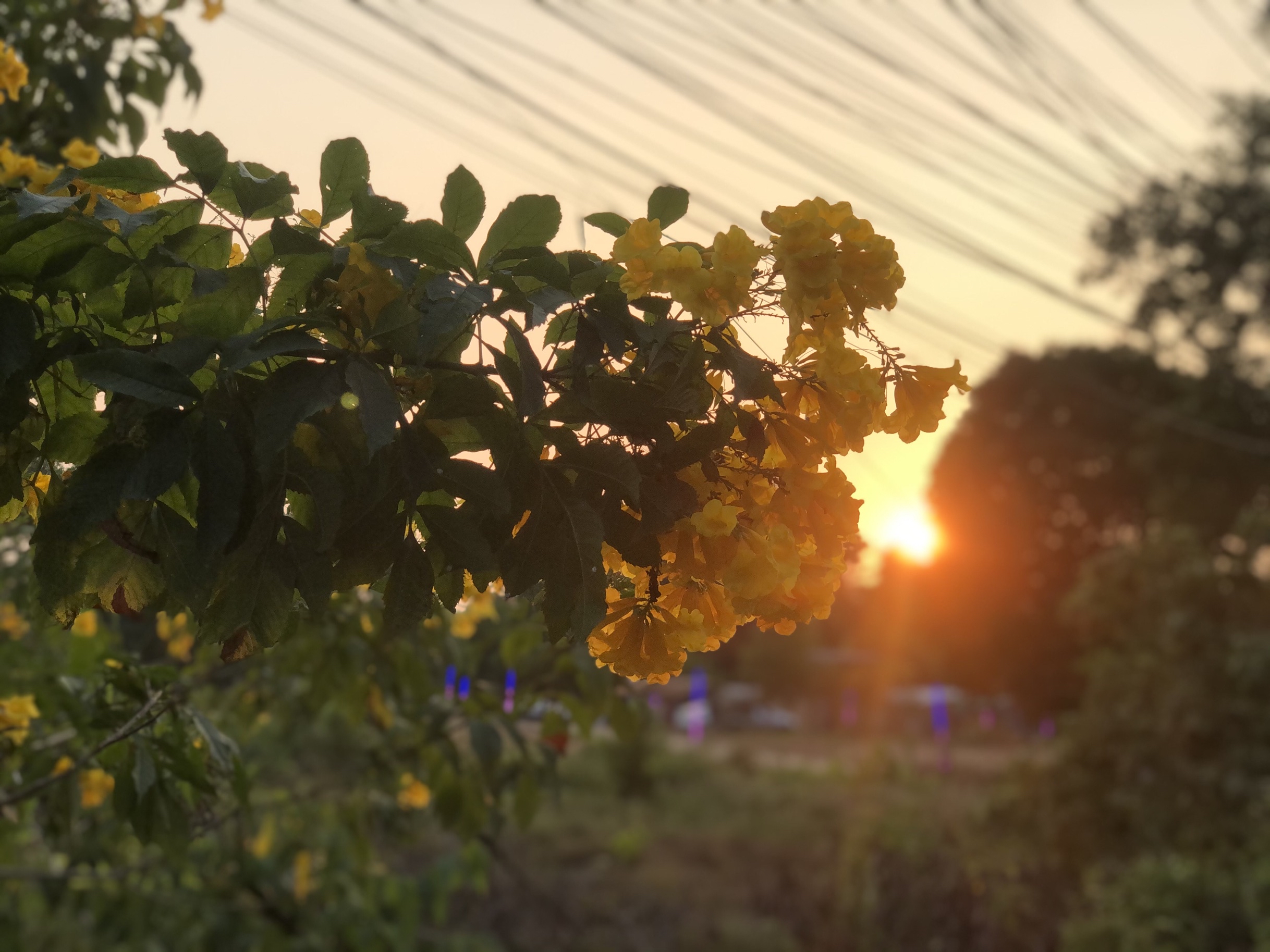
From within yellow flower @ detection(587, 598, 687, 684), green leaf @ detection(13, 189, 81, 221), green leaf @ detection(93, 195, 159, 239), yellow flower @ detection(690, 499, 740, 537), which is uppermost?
green leaf @ detection(93, 195, 159, 239)

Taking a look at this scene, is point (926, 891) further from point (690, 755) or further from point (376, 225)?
point (690, 755)

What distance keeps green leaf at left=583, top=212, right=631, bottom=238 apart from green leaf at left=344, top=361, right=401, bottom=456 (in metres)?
0.26

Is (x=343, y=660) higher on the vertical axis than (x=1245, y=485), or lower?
lower

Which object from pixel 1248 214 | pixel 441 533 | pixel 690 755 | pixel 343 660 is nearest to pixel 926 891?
pixel 343 660

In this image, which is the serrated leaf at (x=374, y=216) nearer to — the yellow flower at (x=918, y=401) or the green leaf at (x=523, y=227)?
the green leaf at (x=523, y=227)

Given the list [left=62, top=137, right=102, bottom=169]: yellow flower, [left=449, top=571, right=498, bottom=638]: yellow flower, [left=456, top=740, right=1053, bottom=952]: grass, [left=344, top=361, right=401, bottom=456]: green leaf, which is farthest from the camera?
[left=456, top=740, right=1053, bottom=952]: grass

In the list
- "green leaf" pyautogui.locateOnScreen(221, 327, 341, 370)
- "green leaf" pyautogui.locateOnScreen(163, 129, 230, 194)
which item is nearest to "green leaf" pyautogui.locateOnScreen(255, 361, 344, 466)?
"green leaf" pyautogui.locateOnScreen(221, 327, 341, 370)

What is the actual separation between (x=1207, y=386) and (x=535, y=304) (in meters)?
17.8

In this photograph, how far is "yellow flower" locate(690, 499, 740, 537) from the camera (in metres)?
0.90

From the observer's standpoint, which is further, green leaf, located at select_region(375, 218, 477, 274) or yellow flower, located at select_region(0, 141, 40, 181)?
yellow flower, located at select_region(0, 141, 40, 181)

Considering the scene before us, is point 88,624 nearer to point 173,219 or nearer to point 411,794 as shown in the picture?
point 411,794

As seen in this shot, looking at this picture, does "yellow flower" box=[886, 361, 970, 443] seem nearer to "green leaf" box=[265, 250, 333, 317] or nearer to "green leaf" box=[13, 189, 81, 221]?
"green leaf" box=[265, 250, 333, 317]

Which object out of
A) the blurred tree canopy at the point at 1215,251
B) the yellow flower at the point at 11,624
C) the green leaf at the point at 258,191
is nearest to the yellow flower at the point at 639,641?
the green leaf at the point at 258,191

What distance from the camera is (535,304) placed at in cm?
85
